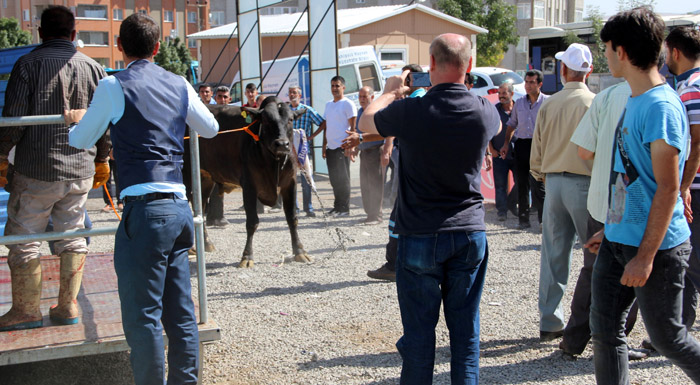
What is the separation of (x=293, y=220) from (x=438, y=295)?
5.10 m

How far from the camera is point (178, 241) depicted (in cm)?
373

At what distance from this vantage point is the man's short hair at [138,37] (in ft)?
11.8

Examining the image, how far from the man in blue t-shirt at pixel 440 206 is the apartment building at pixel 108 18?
63.8m

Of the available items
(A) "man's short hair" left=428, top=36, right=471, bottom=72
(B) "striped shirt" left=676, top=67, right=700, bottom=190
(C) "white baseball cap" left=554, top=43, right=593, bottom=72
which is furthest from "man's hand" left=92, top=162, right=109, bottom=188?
(B) "striped shirt" left=676, top=67, right=700, bottom=190

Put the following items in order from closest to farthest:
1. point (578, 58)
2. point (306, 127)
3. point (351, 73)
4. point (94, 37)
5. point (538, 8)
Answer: point (578, 58)
point (306, 127)
point (351, 73)
point (94, 37)
point (538, 8)

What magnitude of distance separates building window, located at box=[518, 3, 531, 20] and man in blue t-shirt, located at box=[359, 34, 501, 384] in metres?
68.3

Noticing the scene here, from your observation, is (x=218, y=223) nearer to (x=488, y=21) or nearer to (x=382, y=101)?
(x=382, y=101)

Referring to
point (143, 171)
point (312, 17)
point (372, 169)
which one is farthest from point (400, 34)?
point (143, 171)

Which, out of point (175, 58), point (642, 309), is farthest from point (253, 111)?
point (175, 58)

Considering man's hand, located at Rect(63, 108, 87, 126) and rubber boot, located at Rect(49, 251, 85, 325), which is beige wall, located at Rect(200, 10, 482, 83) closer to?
rubber boot, located at Rect(49, 251, 85, 325)

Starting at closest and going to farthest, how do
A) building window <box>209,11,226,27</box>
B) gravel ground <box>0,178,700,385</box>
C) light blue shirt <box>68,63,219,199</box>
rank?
light blue shirt <box>68,63,219,199</box>, gravel ground <box>0,178,700,385</box>, building window <box>209,11,226,27</box>

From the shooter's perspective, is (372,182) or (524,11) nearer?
(372,182)

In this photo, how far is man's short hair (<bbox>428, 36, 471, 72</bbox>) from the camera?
11.1 ft

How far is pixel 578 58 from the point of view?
202 inches
